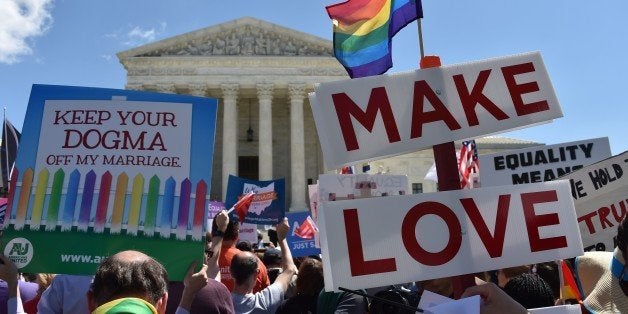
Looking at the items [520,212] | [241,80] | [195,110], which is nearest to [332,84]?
[520,212]

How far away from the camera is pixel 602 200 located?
5.00m

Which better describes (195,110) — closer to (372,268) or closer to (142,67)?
(372,268)

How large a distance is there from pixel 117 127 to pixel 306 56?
3526 centimetres

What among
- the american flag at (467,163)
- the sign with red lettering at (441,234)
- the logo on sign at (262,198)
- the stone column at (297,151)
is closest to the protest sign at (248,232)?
the logo on sign at (262,198)

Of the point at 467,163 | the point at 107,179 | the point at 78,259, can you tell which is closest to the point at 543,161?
the point at 467,163

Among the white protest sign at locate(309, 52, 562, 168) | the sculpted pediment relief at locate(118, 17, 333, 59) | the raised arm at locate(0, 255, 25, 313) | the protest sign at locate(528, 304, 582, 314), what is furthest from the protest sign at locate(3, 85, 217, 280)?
the sculpted pediment relief at locate(118, 17, 333, 59)

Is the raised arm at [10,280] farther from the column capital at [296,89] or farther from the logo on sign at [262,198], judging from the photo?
the column capital at [296,89]

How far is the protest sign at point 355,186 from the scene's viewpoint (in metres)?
9.73

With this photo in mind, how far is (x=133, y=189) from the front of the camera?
3.32 m

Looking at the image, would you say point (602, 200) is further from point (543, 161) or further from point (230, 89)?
point (230, 89)

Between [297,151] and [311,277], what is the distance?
3243 cm

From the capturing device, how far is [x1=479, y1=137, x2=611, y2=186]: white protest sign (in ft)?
24.1

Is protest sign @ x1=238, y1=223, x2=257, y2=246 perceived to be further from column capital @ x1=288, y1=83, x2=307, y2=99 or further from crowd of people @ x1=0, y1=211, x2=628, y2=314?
column capital @ x1=288, y1=83, x2=307, y2=99

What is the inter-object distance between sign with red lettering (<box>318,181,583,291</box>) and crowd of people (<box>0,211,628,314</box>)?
0.16m
